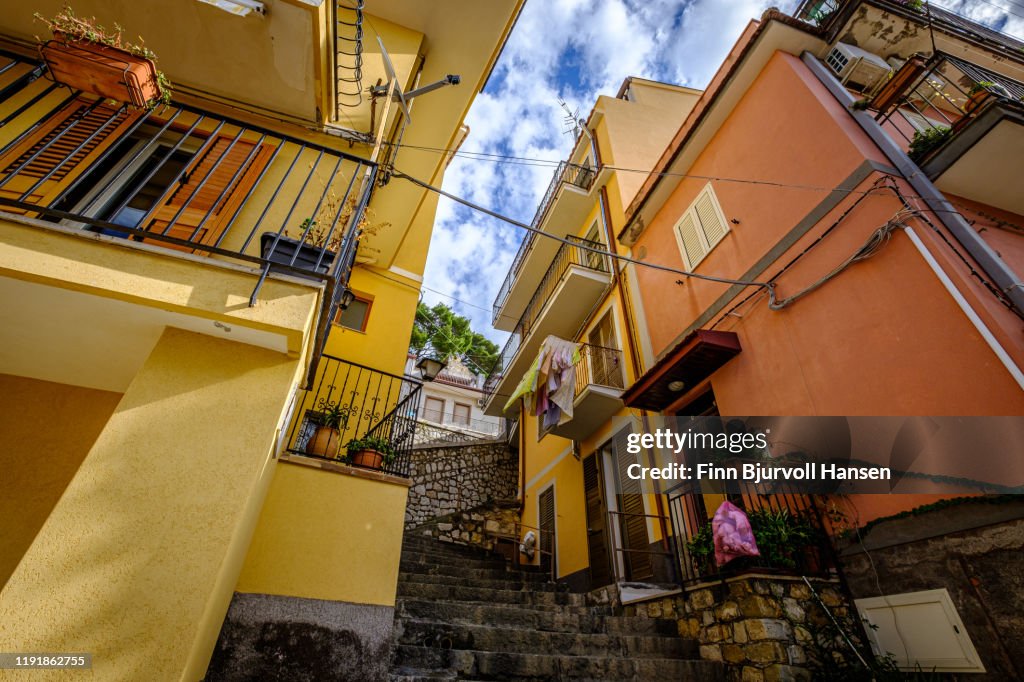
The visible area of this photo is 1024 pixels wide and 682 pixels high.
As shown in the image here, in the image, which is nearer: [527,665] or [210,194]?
[527,665]

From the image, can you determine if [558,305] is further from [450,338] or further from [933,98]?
[450,338]

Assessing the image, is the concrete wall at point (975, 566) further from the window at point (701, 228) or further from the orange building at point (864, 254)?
the window at point (701, 228)

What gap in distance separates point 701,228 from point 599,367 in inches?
137

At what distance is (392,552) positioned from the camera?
4.23m

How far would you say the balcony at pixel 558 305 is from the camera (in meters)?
10.3

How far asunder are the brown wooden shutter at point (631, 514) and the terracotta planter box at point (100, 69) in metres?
7.55

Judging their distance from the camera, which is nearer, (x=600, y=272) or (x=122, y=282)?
(x=122, y=282)

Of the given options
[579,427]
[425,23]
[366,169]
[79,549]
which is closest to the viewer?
[79,549]

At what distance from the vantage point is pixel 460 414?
2250 cm

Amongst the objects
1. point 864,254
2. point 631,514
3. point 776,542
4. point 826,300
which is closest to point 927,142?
point 864,254

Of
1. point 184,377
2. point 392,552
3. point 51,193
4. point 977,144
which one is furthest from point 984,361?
point 51,193

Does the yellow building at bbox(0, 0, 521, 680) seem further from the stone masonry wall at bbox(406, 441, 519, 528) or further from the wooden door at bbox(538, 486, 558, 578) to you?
the stone masonry wall at bbox(406, 441, 519, 528)

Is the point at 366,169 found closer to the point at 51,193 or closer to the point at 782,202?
the point at 51,193

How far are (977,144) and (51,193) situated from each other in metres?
9.60
